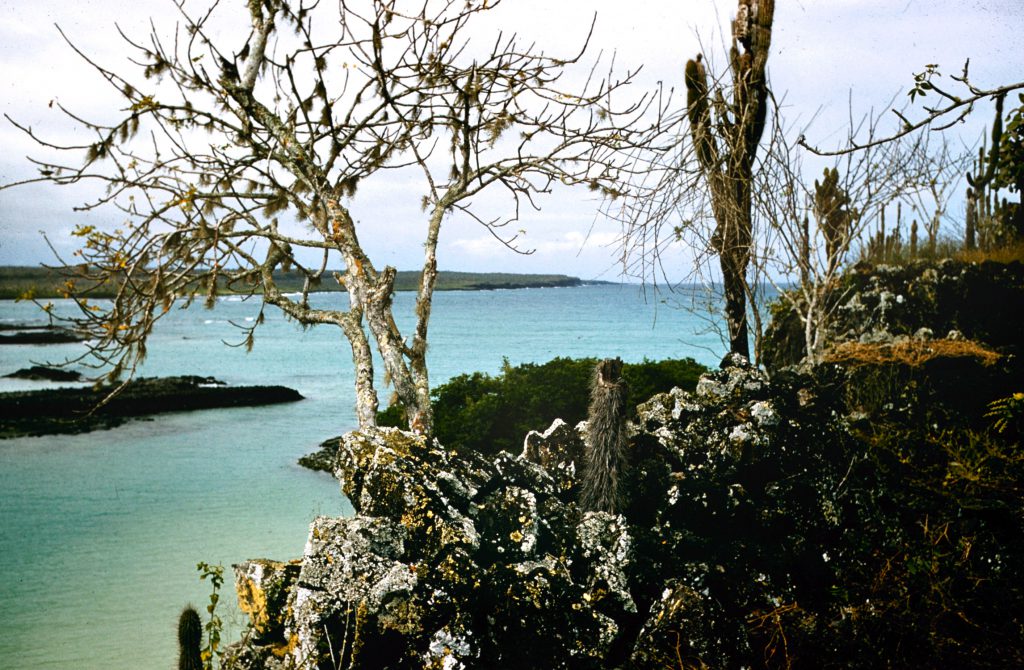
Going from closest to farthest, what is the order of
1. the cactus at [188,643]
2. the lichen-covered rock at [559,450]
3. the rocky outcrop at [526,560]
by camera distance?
1. the rocky outcrop at [526,560]
2. the cactus at [188,643]
3. the lichen-covered rock at [559,450]

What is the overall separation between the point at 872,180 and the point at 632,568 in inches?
193

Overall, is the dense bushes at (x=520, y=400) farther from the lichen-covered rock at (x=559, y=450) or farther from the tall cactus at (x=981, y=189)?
the tall cactus at (x=981, y=189)

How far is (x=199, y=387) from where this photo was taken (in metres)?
19.5

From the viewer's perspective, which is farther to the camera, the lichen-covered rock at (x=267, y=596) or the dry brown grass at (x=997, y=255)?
the dry brown grass at (x=997, y=255)

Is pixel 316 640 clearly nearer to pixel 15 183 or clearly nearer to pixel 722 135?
pixel 15 183

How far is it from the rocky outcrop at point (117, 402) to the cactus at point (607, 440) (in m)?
12.3

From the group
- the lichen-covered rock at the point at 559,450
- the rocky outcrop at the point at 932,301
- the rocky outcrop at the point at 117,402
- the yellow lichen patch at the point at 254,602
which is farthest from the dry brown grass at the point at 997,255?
the rocky outcrop at the point at 117,402

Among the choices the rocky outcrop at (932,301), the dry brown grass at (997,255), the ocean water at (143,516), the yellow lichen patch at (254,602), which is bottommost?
the ocean water at (143,516)

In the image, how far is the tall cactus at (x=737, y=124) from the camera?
738 cm

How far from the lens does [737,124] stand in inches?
297

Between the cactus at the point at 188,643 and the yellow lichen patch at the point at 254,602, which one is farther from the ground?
the yellow lichen patch at the point at 254,602

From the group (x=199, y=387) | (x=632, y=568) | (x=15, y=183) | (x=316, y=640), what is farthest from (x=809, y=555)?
(x=199, y=387)

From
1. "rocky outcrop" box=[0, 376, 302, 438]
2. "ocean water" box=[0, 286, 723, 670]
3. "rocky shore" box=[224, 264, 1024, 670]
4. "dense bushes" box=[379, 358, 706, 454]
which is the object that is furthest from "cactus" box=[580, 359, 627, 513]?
"rocky outcrop" box=[0, 376, 302, 438]

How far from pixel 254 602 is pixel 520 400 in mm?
4221
